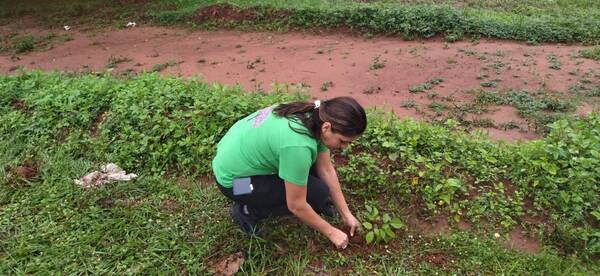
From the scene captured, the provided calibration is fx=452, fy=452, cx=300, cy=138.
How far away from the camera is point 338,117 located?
204cm

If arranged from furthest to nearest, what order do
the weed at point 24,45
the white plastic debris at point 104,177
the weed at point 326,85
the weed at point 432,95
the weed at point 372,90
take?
the weed at point 24,45
the weed at point 326,85
the weed at point 372,90
the weed at point 432,95
the white plastic debris at point 104,177

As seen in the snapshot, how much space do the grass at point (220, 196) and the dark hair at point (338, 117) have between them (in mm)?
941

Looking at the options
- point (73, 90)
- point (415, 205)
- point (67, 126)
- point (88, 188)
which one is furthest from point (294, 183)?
point (73, 90)

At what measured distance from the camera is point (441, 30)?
7789 millimetres

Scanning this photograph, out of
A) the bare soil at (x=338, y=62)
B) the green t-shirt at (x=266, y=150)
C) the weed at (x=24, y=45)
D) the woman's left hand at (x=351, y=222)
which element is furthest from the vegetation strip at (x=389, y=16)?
the green t-shirt at (x=266, y=150)

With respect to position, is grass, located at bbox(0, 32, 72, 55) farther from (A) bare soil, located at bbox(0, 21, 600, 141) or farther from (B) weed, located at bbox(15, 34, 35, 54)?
(A) bare soil, located at bbox(0, 21, 600, 141)

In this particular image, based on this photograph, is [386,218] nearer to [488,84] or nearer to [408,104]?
[408,104]

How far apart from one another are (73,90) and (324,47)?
4531 millimetres

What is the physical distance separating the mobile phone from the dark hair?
496 mm

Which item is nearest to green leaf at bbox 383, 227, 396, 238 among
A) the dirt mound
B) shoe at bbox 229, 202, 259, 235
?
shoe at bbox 229, 202, 259, 235

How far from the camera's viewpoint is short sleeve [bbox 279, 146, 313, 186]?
2.09m

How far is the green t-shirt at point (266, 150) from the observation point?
6.89 ft

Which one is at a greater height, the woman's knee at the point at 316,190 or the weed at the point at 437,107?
the woman's knee at the point at 316,190

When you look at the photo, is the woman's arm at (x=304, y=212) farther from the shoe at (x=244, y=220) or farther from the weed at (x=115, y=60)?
the weed at (x=115, y=60)
